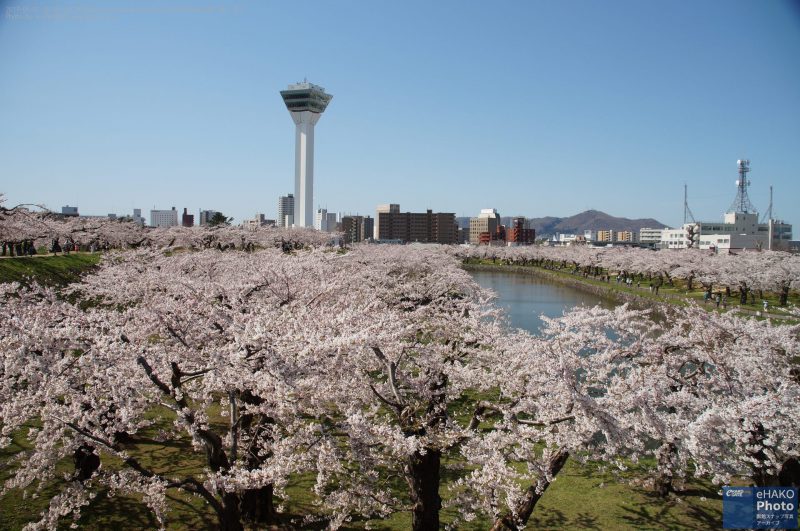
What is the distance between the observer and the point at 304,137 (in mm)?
115500

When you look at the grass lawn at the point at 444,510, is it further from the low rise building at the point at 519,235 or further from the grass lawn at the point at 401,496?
the low rise building at the point at 519,235

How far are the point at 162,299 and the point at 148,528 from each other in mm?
4574

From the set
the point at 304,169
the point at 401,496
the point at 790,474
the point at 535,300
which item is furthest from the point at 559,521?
the point at 304,169

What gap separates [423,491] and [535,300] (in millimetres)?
34506

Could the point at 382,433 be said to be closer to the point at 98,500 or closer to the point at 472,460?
the point at 472,460

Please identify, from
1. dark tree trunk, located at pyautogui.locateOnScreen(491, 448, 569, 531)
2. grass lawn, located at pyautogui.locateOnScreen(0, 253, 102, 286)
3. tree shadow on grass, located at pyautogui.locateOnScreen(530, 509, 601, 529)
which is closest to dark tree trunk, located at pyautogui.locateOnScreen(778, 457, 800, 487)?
tree shadow on grass, located at pyautogui.locateOnScreen(530, 509, 601, 529)

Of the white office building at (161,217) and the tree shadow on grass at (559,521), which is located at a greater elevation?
the white office building at (161,217)

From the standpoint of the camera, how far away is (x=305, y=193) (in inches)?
4478

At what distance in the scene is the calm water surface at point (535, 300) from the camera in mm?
29828

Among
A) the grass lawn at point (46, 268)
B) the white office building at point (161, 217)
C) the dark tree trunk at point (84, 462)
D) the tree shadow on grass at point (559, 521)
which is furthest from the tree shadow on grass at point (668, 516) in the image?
the white office building at point (161, 217)

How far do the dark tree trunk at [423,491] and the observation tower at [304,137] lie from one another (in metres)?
108

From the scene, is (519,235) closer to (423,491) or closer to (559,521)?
(559,521)

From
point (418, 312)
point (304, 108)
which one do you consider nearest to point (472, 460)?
point (418, 312)

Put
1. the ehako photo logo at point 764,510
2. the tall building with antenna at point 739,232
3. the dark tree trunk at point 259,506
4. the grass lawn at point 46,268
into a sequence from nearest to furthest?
the dark tree trunk at point 259,506
the ehako photo logo at point 764,510
the grass lawn at point 46,268
the tall building with antenna at point 739,232
